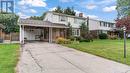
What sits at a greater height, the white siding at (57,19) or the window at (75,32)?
the white siding at (57,19)

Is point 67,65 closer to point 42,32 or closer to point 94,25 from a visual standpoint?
point 42,32

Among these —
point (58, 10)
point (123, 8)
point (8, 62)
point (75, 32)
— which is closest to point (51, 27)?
point (75, 32)

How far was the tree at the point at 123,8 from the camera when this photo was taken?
47125 millimetres

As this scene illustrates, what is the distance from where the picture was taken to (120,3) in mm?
48125

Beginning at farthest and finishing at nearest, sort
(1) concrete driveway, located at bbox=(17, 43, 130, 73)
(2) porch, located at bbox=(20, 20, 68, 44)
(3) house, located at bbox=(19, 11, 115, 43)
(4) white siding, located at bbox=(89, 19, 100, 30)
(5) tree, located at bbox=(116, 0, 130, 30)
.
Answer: (4) white siding, located at bbox=(89, 19, 100, 30) → (5) tree, located at bbox=(116, 0, 130, 30) → (2) porch, located at bbox=(20, 20, 68, 44) → (3) house, located at bbox=(19, 11, 115, 43) → (1) concrete driveway, located at bbox=(17, 43, 130, 73)

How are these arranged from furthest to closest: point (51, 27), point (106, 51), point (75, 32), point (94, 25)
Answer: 1. point (94, 25)
2. point (75, 32)
3. point (51, 27)
4. point (106, 51)

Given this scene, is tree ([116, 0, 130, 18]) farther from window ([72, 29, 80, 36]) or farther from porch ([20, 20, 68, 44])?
porch ([20, 20, 68, 44])

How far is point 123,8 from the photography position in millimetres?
48875

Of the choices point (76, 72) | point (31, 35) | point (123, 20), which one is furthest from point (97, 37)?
point (76, 72)

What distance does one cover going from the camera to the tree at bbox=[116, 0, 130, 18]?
155 feet

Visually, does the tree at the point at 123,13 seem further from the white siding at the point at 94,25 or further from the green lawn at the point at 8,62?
the green lawn at the point at 8,62

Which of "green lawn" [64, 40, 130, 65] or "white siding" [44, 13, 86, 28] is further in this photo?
"white siding" [44, 13, 86, 28]

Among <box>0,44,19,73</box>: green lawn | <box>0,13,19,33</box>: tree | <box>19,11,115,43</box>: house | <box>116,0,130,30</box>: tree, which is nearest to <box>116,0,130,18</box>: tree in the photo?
<box>116,0,130,30</box>: tree

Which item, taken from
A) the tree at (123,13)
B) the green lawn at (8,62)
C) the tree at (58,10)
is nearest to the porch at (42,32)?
the tree at (123,13)
